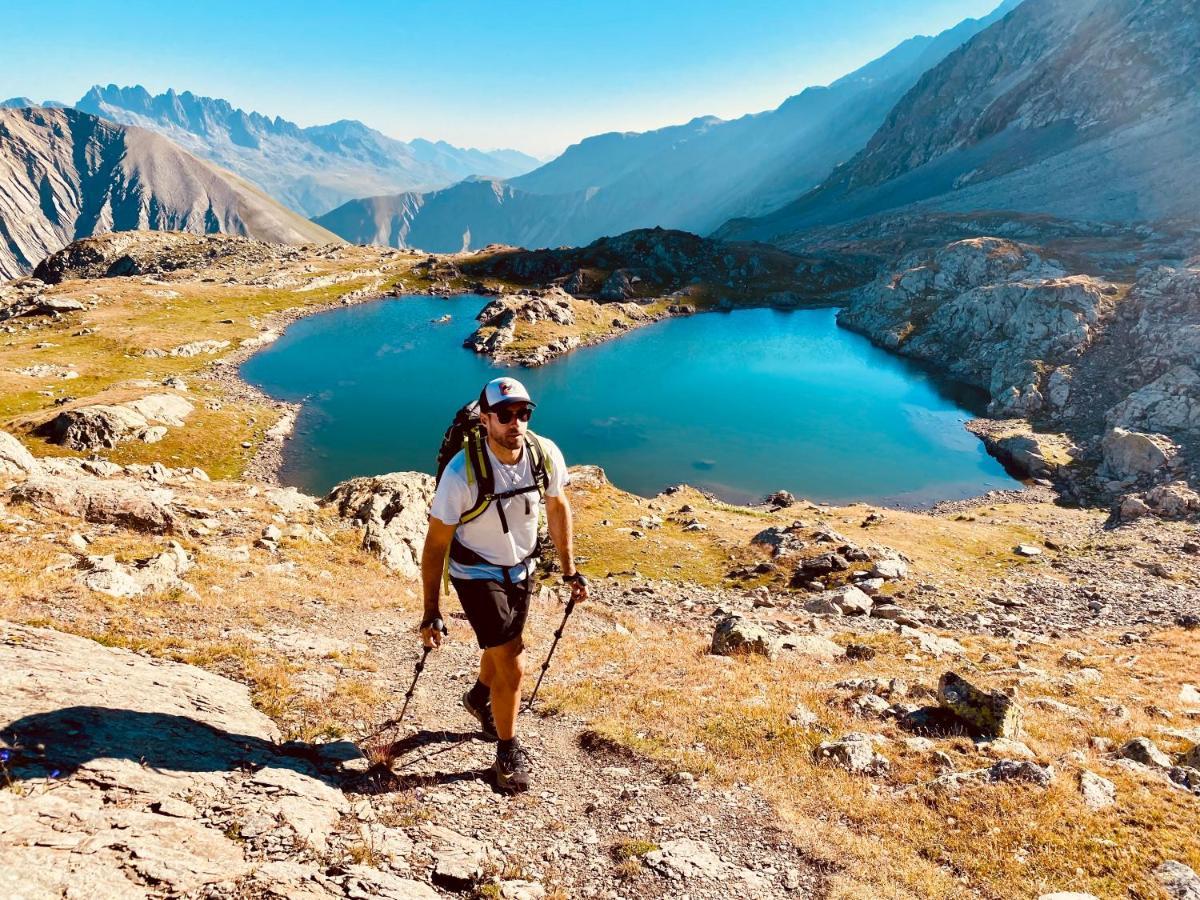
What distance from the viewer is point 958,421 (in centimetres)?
8750

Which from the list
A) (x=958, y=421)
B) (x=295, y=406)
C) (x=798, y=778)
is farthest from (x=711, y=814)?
(x=958, y=421)

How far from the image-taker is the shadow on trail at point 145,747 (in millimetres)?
6492

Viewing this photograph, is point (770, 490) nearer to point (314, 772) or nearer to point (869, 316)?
point (314, 772)

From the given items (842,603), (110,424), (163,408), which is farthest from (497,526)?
(163,408)

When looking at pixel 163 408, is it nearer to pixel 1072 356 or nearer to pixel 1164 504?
pixel 1164 504

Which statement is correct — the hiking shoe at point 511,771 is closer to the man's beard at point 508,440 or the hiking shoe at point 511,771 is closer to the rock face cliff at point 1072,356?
the man's beard at point 508,440

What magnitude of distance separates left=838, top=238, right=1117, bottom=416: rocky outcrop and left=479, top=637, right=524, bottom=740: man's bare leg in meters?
98.5

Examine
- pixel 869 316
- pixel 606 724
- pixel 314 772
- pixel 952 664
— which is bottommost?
pixel 952 664

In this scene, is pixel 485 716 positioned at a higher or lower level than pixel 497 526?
lower

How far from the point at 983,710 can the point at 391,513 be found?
2458 cm

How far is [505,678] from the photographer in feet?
28.1

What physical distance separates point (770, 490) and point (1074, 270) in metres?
104

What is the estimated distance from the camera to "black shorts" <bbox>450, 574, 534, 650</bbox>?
318 inches

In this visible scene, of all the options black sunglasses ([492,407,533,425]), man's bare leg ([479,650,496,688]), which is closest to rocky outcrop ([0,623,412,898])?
man's bare leg ([479,650,496,688])
